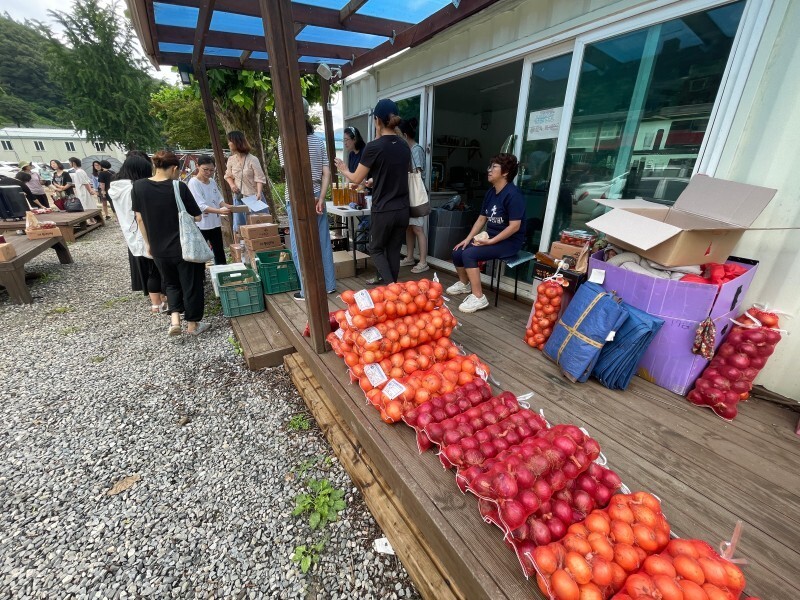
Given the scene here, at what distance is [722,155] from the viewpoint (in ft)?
7.44

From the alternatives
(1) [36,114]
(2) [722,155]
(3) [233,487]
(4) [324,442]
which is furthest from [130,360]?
(1) [36,114]

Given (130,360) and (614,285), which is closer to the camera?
(614,285)

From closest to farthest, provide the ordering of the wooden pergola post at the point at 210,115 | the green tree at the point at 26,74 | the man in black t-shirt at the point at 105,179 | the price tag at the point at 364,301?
the price tag at the point at 364,301
the wooden pergola post at the point at 210,115
the man in black t-shirt at the point at 105,179
the green tree at the point at 26,74

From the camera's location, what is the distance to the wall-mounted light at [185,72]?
5099mm

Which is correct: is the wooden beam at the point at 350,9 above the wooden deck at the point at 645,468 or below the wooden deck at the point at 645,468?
above

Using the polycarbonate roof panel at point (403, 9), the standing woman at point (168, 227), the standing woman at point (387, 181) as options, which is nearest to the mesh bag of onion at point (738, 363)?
the standing woman at point (387, 181)

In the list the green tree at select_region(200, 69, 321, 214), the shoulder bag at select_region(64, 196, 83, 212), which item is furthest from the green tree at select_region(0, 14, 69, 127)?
the green tree at select_region(200, 69, 321, 214)

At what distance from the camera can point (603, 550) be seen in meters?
1.09

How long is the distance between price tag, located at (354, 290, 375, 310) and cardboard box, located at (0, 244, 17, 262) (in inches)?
221

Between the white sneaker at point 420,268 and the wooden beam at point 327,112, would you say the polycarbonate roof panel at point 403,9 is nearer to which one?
the wooden beam at point 327,112

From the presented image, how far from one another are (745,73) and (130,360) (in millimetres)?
5620

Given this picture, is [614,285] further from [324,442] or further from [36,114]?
[36,114]

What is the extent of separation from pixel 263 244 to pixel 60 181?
9959 millimetres

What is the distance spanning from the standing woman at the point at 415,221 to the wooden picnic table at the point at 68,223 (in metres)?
6.97
